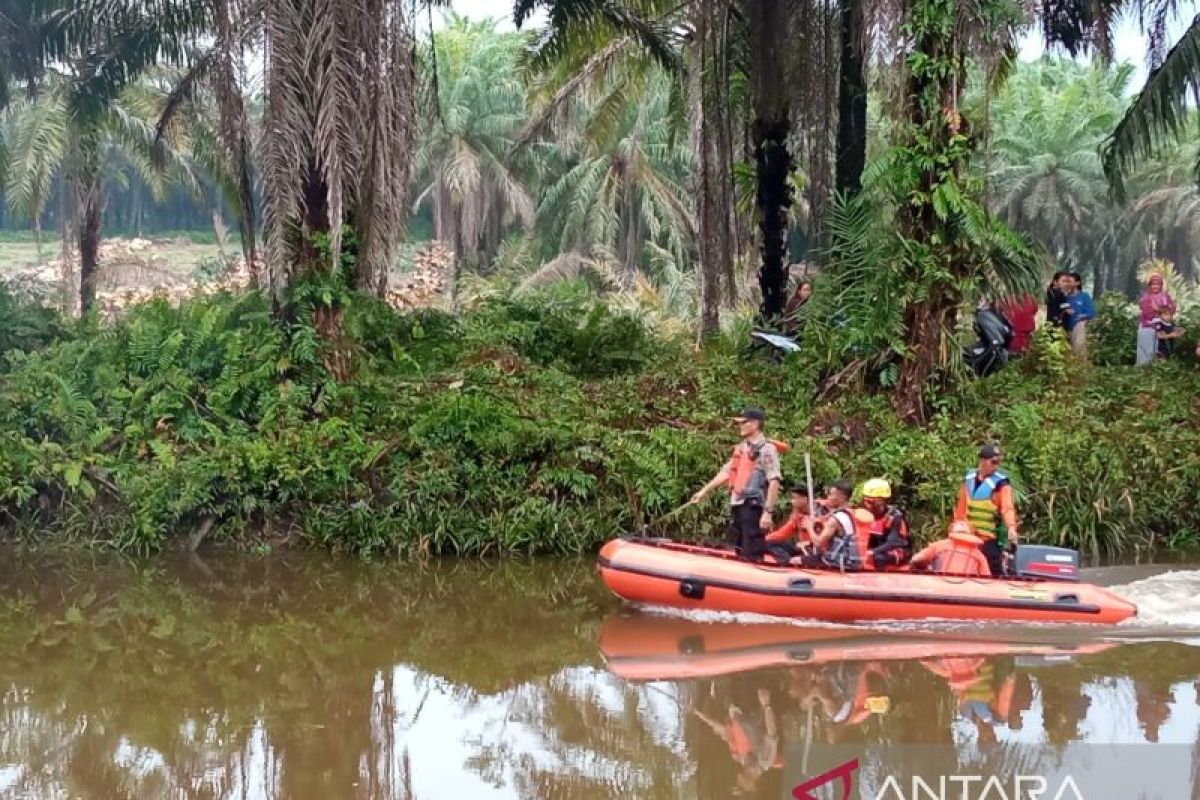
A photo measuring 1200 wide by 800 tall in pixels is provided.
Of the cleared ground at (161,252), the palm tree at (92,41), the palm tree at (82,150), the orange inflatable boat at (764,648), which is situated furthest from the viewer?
the cleared ground at (161,252)

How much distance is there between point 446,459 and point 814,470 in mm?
3324

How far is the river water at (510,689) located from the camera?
688cm

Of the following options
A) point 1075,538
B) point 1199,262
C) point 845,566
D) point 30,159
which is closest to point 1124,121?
point 1075,538

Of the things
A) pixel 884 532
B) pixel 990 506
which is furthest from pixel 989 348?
pixel 884 532

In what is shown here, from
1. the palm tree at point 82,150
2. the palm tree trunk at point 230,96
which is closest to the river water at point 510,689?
the palm tree trunk at point 230,96

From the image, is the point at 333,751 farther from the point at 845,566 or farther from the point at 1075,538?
the point at 1075,538

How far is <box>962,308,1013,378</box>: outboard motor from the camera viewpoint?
1374 centimetres

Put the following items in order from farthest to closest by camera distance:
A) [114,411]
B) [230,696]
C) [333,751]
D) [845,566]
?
[114,411] → [845,566] → [230,696] → [333,751]

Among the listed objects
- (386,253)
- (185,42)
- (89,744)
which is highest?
(185,42)

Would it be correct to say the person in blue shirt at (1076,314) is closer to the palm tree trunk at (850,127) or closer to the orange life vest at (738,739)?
the palm tree trunk at (850,127)

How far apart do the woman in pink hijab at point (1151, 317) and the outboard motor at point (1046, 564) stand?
569 centimetres

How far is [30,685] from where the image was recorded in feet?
27.6

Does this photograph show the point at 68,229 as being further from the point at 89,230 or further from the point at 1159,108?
the point at 1159,108

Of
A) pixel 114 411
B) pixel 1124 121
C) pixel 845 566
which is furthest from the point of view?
pixel 1124 121
